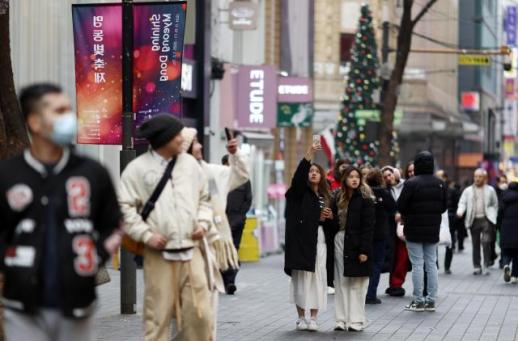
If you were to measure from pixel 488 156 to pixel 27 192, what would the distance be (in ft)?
244

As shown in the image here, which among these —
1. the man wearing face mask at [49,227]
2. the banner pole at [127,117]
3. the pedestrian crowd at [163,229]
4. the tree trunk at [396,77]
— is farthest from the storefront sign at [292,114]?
the man wearing face mask at [49,227]

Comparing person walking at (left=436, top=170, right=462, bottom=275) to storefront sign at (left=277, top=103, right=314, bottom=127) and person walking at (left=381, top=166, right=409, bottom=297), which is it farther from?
storefront sign at (left=277, top=103, right=314, bottom=127)

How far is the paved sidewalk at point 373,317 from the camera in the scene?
556 inches

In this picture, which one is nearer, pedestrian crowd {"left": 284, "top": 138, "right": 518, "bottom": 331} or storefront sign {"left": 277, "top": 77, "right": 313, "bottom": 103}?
pedestrian crowd {"left": 284, "top": 138, "right": 518, "bottom": 331}

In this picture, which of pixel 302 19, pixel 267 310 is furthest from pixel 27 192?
pixel 302 19

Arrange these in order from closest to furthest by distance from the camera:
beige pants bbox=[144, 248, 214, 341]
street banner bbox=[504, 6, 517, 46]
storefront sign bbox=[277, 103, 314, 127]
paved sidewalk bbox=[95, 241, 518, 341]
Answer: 1. beige pants bbox=[144, 248, 214, 341]
2. paved sidewalk bbox=[95, 241, 518, 341]
3. storefront sign bbox=[277, 103, 314, 127]
4. street banner bbox=[504, 6, 517, 46]

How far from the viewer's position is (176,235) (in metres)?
9.26

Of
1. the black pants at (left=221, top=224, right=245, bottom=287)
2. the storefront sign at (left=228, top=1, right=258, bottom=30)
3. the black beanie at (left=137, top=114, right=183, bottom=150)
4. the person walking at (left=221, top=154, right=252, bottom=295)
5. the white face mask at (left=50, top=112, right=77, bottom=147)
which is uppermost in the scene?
the storefront sign at (left=228, top=1, right=258, bottom=30)

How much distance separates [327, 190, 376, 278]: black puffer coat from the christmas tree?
1258 inches

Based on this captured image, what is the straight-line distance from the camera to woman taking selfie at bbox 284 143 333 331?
1447 centimetres

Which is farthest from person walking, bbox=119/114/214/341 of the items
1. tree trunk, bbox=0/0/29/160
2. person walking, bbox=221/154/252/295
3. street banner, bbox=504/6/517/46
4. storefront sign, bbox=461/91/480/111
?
street banner, bbox=504/6/517/46

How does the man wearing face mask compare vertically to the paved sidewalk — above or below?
above

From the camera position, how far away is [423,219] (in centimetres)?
1678

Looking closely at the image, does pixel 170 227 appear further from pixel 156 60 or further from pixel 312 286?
pixel 156 60
